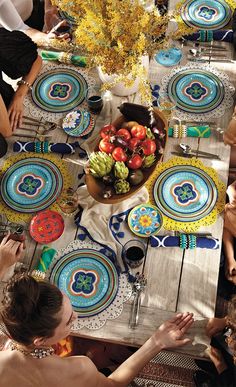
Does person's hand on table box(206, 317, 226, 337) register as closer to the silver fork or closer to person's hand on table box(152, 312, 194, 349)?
person's hand on table box(152, 312, 194, 349)

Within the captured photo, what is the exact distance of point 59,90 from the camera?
276 centimetres

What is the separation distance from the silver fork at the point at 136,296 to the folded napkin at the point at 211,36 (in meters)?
1.53

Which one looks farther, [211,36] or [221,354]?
[211,36]

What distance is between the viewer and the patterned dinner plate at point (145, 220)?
7.32ft

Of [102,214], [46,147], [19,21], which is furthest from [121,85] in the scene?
[19,21]

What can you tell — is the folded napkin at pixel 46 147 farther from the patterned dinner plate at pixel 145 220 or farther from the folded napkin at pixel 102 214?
the patterned dinner plate at pixel 145 220

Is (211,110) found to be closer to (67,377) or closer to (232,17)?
(232,17)

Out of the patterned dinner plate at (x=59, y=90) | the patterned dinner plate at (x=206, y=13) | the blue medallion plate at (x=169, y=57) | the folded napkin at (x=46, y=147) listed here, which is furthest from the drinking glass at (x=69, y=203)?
the patterned dinner plate at (x=206, y=13)

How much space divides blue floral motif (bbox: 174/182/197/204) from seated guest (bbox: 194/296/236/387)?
1.82ft

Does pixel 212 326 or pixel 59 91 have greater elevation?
pixel 59 91

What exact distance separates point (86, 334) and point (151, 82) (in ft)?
4.87

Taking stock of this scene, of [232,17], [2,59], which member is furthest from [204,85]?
[2,59]

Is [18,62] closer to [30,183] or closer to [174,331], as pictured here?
[30,183]

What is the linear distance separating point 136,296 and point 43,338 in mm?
466
